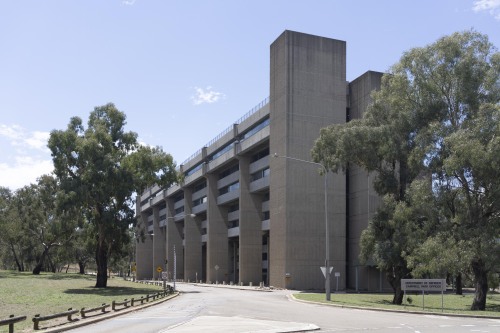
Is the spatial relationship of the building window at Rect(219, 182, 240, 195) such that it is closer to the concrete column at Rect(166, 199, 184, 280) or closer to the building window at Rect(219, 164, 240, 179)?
the building window at Rect(219, 164, 240, 179)

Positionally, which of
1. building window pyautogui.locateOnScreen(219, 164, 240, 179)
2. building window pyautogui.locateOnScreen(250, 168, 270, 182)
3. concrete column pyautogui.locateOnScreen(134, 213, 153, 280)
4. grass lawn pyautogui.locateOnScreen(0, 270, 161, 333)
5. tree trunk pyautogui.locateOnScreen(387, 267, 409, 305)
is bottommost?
concrete column pyautogui.locateOnScreen(134, 213, 153, 280)

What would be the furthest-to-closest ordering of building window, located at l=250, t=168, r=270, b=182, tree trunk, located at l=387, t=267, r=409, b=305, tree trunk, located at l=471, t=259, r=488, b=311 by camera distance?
building window, located at l=250, t=168, r=270, b=182 < tree trunk, located at l=387, t=267, r=409, b=305 < tree trunk, located at l=471, t=259, r=488, b=311

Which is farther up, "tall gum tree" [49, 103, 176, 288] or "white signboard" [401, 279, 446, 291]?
"tall gum tree" [49, 103, 176, 288]

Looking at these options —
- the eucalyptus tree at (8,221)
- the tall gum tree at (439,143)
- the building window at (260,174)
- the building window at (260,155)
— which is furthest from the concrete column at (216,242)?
the tall gum tree at (439,143)

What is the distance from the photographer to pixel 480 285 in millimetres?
36500

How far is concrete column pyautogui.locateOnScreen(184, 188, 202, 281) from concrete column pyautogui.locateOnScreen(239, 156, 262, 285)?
1099 inches

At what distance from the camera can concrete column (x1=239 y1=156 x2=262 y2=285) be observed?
77750 millimetres

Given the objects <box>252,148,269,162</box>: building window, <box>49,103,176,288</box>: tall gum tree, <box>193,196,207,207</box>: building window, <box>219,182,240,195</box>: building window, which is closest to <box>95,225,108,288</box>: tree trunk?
<box>49,103,176,288</box>: tall gum tree

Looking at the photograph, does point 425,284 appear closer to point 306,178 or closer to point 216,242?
point 306,178

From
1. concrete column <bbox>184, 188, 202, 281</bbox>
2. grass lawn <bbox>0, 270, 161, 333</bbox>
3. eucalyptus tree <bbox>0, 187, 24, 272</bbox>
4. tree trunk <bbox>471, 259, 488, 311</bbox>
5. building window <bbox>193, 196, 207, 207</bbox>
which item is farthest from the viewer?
concrete column <bbox>184, 188, 202, 281</bbox>

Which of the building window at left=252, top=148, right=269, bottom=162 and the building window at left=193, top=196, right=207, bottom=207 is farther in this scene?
the building window at left=193, top=196, right=207, bottom=207

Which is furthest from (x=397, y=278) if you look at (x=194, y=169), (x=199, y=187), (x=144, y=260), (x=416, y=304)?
(x=144, y=260)

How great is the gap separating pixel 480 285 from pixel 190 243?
239ft

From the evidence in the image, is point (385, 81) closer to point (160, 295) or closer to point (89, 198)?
point (160, 295)
